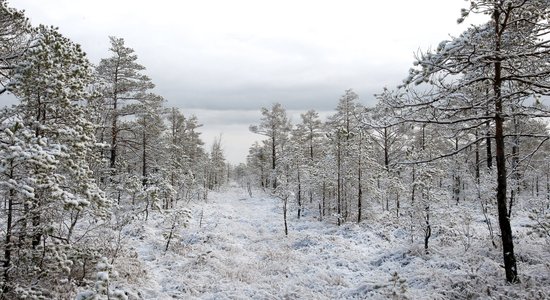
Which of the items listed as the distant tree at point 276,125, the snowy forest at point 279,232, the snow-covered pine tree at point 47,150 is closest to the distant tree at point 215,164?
the distant tree at point 276,125

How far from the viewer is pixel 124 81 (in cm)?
2156

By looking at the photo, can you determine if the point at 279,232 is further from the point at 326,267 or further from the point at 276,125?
the point at 276,125

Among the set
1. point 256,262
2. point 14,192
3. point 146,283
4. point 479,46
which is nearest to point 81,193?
point 14,192

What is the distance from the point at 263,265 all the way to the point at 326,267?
2.41 metres

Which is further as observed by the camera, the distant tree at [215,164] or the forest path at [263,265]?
the distant tree at [215,164]

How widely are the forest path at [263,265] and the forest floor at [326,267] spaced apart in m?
0.03

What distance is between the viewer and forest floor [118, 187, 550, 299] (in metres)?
9.62

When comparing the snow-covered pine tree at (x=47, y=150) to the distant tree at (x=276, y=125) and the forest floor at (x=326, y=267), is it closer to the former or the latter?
the forest floor at (x=326, y=267)

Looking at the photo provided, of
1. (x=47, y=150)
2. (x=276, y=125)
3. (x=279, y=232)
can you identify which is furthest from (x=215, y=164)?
(x=47, y=150)

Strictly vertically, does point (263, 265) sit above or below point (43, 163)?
below

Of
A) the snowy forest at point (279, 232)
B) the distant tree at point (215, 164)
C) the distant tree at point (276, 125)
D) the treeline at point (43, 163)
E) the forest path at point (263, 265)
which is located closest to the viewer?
the treeline at point (43, 163)

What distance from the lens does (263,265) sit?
13352 millimetres

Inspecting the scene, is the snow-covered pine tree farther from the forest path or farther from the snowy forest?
the forest path

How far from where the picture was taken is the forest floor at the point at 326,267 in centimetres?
962
